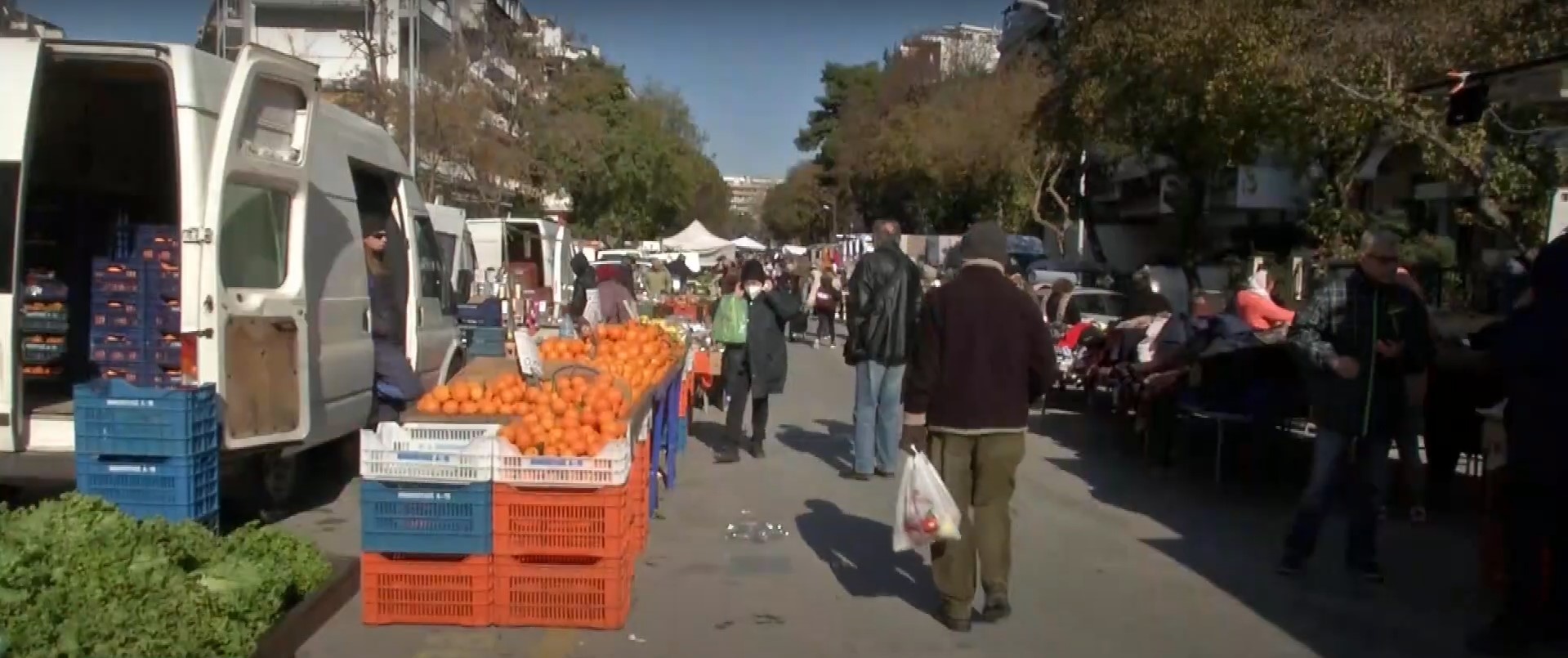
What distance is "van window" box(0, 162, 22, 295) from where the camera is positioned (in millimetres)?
8344

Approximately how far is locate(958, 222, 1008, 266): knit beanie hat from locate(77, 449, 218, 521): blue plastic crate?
427 cm

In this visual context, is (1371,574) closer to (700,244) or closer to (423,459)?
→ (423,459)

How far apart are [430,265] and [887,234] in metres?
4.17

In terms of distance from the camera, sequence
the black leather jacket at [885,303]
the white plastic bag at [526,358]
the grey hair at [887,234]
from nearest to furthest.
→ the white plastic bag at [526,358], the black leather jacket at [885,303], the grey hair at [887,234]

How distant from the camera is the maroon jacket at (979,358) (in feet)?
22.3

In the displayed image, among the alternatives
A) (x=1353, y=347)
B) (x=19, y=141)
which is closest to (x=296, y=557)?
(x=19, y=141)

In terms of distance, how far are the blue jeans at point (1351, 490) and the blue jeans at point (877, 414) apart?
4.01 meters

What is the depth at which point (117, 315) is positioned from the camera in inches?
385

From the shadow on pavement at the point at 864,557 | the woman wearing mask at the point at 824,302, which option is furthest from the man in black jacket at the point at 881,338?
the woman wearing mask at the point at 824,302

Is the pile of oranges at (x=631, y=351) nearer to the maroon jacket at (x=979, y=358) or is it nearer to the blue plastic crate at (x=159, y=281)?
the maroon jacket at (x=979, y=358)

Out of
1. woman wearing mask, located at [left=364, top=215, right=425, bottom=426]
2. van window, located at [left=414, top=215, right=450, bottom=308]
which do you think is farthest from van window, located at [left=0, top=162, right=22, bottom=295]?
van window, located at [left=414, top=215, right=450, bottom=308]

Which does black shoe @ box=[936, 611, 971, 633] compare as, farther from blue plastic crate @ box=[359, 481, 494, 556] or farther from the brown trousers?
blue plastic crate @ box=[359, 481, 494, 556]

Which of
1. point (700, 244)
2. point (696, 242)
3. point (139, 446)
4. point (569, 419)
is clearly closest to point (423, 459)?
point (569, 419)

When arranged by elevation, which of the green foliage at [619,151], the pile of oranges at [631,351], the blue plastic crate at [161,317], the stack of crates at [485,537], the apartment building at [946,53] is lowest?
the stack of crates at [485,537]
